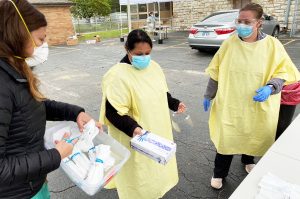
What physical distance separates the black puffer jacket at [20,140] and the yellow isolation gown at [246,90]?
167cm

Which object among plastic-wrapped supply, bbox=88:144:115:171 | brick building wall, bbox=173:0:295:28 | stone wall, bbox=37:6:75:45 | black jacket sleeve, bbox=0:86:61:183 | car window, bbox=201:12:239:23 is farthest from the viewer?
stone wall, bbox=37:6:75:45

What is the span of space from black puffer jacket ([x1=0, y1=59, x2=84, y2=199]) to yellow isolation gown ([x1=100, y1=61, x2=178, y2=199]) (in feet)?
1.90

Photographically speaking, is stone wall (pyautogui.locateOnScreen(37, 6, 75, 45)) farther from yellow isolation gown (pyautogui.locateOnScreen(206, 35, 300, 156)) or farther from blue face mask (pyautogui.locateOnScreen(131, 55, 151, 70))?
blue face mask (pyautogui.locateOnScreen(131, 55, 151, 70))

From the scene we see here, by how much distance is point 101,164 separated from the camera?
5.03 ft

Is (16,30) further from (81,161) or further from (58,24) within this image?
(58,24)

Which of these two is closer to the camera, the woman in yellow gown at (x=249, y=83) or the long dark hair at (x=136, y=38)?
the long dark hair at (x=136, y=38)

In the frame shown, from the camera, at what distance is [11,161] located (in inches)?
45.7

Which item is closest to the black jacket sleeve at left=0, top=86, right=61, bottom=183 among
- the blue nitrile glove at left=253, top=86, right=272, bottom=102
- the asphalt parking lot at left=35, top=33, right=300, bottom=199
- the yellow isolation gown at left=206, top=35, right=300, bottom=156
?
the asphalt parking lot at left=35, top=33, right=300, bottom=199

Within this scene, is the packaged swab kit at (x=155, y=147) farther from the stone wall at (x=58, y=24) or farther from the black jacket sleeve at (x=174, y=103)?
the stone wall at (x=58, y=24)

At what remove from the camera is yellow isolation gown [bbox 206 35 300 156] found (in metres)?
2.29

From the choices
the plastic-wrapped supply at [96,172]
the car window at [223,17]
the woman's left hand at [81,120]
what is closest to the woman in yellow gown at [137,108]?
the woman's left hand at [81,120]

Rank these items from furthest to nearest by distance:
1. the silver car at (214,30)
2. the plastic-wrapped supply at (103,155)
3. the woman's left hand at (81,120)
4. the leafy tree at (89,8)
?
the leafy tree at (89,8) → the silver car at (214,30) → the woman's left hand at (81,120) → the plastic-wrapped supply at (103,155)

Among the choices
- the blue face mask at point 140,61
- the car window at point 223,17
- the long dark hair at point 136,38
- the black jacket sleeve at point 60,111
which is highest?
the car window at point 223,17

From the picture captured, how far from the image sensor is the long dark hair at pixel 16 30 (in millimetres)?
1149
